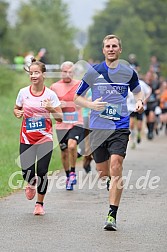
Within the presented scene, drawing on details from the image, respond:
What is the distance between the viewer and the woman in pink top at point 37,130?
34.2ft

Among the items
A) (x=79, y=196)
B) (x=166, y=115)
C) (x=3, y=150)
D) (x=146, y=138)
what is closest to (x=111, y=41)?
(x=79, y=196)

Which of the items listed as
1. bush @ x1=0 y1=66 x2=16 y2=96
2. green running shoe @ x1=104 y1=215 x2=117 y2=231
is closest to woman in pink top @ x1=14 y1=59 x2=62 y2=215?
green running shoe @ x1=104 y1=215 x2=117 y2=231

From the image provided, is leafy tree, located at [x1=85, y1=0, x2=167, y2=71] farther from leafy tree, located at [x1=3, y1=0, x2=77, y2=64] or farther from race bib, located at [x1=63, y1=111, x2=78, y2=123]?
race bib, located at [x1=63, y1=111, x2=78, y2=123]

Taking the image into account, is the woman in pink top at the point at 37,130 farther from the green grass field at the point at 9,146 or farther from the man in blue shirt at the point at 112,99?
the green grass field at the point at 9,146

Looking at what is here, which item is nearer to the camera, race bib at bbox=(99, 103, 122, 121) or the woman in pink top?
race bib at bbox=(99, 103, 122, 121)

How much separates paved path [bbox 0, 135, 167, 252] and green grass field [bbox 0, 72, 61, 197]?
0.64 metres

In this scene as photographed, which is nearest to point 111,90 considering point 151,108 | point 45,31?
point 151,108

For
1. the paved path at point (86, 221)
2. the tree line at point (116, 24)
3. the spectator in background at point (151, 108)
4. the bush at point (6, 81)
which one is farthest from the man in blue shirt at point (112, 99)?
the tree line at point (116, 24)

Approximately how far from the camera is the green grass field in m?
13.5

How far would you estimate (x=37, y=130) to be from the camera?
10453 mm

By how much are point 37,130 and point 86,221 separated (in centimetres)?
134

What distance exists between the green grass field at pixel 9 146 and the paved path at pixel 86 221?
2.11 ft

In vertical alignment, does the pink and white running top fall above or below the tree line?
below

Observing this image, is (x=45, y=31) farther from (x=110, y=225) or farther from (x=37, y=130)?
(x=110, y=225)
